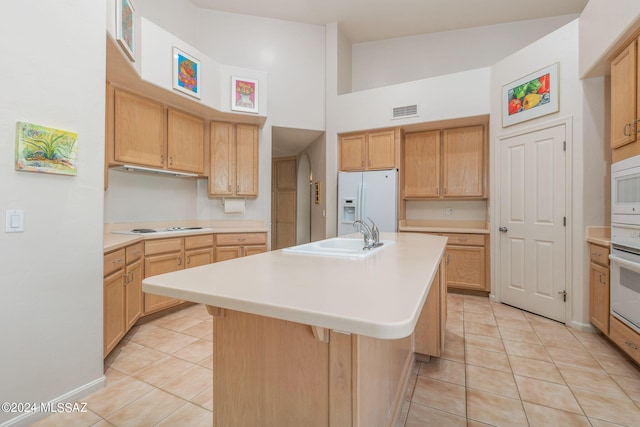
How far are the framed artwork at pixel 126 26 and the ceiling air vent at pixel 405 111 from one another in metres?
3.13

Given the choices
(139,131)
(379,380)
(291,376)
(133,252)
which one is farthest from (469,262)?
(139,131)

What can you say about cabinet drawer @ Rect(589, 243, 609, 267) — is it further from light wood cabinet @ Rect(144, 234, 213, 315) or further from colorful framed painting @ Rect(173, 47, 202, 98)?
colorful framed painting @ Rect(173, 47, 202, 98)

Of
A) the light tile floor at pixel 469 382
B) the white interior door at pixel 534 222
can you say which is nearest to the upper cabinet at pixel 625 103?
the white interior door at pixel 534 222

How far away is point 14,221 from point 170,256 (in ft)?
5.44

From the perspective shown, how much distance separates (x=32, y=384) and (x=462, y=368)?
2514 mm

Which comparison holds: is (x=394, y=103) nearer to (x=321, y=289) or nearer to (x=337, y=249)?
(x=337, y=249)

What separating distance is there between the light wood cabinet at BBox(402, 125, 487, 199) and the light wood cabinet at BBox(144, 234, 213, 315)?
294 cm

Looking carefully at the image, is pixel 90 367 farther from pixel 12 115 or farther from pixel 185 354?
pixel 12 115

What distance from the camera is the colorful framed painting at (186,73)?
Result: 3.07 metres

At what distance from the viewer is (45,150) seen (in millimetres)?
1555

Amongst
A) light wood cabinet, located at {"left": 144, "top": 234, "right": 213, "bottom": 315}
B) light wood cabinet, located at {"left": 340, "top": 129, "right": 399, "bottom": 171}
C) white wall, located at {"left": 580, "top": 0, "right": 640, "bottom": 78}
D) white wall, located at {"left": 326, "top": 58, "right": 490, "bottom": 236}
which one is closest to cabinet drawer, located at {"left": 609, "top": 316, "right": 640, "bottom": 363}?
white wall, located at {"left": 580, "top": 0, "right": 640, "bottom": 78}

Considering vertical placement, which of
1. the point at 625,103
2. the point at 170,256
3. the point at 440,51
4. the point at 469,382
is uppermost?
the point at 440,51

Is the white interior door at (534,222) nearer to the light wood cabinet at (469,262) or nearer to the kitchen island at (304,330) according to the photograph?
the light wood cabinet at (469,262)

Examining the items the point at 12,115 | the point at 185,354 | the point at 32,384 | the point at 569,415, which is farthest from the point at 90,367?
the point at 569,415
